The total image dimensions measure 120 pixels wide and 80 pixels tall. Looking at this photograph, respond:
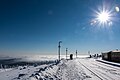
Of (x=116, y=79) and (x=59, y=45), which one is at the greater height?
(x=59, y=45)

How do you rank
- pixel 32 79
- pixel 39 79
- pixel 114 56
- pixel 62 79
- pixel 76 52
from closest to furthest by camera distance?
pixel 32 79 → pixel 39 79 → pixel 62 79 → pixel 114 56 → pixel 76 52

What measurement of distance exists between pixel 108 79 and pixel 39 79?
216 inches

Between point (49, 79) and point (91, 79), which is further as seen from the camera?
point (91, 79)

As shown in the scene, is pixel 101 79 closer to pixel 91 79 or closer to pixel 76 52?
pixel 91 79

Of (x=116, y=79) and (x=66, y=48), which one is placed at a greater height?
(x=66, y=48)

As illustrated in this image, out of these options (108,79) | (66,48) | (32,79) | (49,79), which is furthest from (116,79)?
(66,48)

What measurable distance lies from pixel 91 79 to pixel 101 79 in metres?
0.80

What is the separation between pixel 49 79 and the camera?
12.6m

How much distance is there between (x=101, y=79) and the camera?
13.8 m

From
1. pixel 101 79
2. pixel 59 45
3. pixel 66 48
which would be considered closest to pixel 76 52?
pixel 66 48

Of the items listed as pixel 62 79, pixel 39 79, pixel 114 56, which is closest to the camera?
pixel 39 79

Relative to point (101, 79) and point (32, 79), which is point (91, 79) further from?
point (32, 79)

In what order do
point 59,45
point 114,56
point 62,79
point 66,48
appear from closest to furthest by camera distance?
point 62,79
point 114,56
point 59,45
point 66,48

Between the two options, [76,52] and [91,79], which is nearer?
[91,79]
